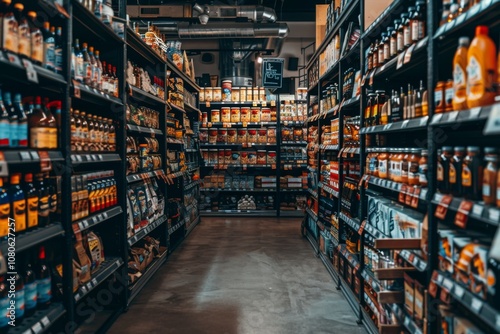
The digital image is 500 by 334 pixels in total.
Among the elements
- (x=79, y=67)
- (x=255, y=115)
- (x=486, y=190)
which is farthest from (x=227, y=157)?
(x=486, y=190)

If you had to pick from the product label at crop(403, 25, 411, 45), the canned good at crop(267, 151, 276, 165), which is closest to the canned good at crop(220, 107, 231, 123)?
the canned good at crop(267, 151, 276, 165)

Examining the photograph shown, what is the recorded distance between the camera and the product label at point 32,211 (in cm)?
217

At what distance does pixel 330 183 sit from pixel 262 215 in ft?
13.4

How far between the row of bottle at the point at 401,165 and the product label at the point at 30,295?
213 centimetres

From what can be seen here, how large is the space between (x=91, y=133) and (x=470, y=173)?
2.46m

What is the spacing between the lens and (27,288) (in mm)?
2178

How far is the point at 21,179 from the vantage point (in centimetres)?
226

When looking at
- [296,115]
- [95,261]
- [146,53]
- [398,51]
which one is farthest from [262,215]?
[398,51]

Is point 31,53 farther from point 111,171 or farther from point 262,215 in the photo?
point 262,215

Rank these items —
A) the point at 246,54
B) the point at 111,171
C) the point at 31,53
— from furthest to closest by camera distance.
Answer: the point at 246,54, the point at 111,171, the point at 31,53

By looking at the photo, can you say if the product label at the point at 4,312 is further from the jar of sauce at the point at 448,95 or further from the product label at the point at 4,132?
the jar of sauce at the point at 448,95

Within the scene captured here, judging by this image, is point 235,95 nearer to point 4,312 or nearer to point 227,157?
point 227,157

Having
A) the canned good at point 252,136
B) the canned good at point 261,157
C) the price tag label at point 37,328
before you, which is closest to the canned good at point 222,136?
the canned good at point 252,136

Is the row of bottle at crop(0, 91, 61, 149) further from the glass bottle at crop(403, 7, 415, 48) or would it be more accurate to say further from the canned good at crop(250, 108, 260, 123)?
the canned good at crop(250, 108, 260, 123)
